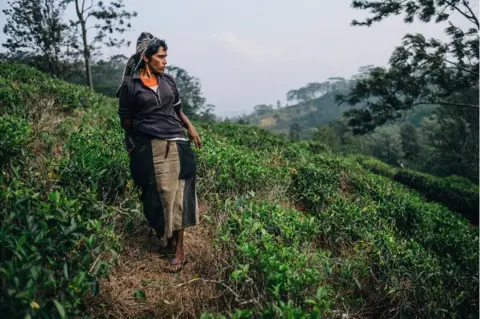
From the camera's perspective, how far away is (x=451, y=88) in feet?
36.2

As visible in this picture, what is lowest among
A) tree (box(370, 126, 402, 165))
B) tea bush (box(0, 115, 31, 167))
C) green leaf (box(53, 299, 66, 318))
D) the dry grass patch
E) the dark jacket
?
tree (box(370, 126, 402, 165))

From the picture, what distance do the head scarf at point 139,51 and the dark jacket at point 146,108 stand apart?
0.31 feet

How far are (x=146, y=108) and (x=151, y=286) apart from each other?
1.41 meters

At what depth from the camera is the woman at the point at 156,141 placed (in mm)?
2812

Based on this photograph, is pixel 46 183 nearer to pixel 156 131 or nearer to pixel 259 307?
pixel 156 131

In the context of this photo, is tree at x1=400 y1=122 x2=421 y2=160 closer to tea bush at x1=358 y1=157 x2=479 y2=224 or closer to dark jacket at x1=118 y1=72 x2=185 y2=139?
tea bush at x1=358 y1=157 x2=479 y2=224

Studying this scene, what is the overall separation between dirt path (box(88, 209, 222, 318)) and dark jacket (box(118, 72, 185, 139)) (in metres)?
1.03

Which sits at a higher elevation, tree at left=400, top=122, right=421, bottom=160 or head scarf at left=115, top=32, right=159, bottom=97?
head scarf at left=115, top=32, right=159, bottom=97

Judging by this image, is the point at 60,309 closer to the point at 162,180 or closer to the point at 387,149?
the point at 162,180

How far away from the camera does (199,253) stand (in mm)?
3105

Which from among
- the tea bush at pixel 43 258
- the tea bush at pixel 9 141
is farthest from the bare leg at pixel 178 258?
the tea bush at pixel 9 141

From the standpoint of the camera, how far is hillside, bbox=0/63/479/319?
2.00 metres

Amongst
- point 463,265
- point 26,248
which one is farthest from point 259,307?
point 463,265

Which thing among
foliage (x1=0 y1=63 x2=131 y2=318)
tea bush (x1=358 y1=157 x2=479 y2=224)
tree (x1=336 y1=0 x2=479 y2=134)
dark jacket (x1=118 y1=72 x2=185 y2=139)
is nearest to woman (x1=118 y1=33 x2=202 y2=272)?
dark jacket (x1=118 y1=72 x2=185 y2=139)
